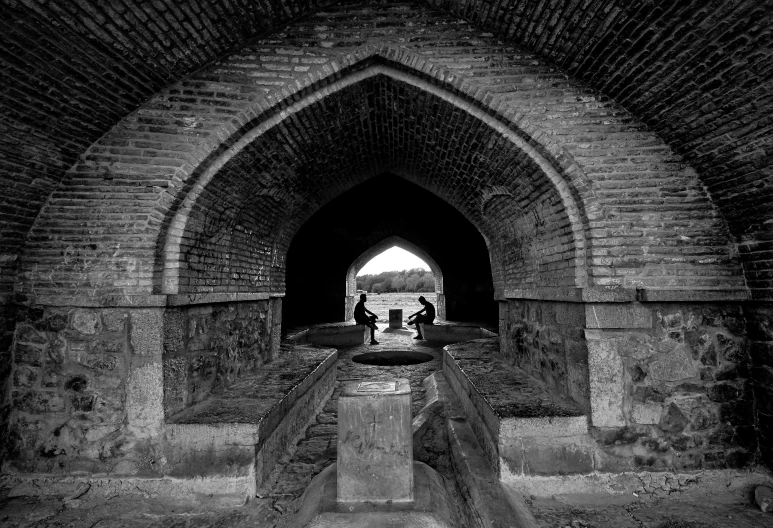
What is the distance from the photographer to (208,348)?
4043 millimetres

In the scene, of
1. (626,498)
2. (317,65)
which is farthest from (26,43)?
(626,498)

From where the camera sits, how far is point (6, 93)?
267cm

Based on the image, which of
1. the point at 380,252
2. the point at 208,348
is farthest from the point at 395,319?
the point at 208,348

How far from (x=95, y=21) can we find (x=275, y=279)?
382 cm

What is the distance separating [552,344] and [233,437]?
3398 mm

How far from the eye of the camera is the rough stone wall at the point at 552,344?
11.6ft

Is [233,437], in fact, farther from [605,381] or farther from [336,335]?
[336,335]

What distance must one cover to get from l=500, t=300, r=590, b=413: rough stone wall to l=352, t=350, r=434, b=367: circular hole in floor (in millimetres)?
3653

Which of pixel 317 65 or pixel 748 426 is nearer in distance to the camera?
pixel 748 426

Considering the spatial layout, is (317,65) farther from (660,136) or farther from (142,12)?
(660,136)

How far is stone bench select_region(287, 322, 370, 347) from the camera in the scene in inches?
412

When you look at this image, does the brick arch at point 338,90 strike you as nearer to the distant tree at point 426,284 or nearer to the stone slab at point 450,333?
the stone slab at point 450,333

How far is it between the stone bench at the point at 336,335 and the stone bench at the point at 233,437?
6.06m

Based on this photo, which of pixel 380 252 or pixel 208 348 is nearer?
pixel 208 348
